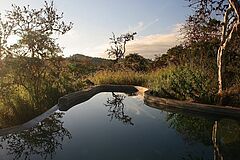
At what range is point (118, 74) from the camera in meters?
16.4

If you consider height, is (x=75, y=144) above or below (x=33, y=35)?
below

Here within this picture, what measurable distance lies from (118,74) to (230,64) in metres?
8.68

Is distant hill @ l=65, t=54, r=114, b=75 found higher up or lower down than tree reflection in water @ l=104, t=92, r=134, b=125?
higher up

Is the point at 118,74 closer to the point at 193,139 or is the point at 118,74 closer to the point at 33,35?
the point at 33,35

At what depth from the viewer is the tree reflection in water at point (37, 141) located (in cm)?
455

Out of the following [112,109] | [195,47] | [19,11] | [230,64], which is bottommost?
[112,109]

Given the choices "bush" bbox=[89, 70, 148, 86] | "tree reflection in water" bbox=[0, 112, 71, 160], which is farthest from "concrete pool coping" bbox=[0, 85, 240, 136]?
"bush" bbox=[89, 70, 148, 86]

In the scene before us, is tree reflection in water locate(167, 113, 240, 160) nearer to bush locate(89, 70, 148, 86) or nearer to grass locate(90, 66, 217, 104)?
grass locate(90, 66, 217, 104)

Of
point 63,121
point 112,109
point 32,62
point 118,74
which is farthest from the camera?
point 118,74

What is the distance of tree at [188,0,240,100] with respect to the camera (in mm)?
6755

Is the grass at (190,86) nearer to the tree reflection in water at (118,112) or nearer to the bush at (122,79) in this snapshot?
the tree reflection in water at (118,112)

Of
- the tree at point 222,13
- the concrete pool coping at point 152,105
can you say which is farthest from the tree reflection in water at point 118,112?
the tree at point 222,13

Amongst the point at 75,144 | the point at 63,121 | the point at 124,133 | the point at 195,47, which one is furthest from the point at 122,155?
the point at 195,47

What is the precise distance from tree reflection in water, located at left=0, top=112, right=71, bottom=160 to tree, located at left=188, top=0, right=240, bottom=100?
4091mm
